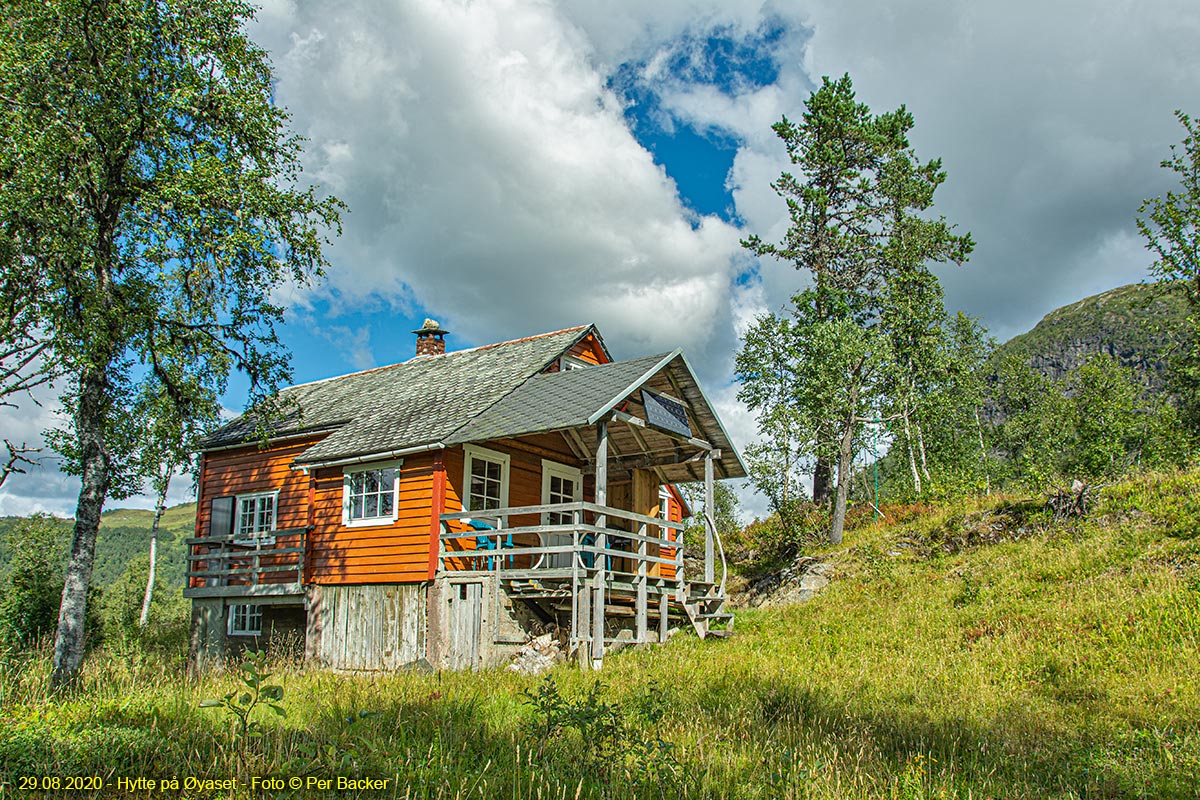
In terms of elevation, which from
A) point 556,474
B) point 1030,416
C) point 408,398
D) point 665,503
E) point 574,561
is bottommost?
point 574,561

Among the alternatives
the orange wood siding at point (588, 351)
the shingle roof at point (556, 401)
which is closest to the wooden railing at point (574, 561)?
the shingle roof at point (556, 401)

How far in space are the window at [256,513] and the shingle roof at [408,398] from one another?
5.39 ft

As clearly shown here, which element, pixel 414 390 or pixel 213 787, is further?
pixel 414 390

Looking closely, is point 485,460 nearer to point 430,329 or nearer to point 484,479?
point 484,479

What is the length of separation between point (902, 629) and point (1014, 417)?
3495 centimetres

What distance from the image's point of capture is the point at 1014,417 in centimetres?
4484

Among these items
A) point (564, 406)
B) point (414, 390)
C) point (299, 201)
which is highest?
point (299, 201)

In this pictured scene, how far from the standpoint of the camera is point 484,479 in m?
17.8

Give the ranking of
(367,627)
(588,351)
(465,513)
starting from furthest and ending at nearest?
(588,351)
(367,627)
(465,513)

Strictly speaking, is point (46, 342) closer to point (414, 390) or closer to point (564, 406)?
point (414, 390)

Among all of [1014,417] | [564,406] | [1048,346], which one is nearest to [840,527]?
[564,406]

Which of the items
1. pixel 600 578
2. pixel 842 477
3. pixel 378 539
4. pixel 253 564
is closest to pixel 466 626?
A: pixel 600 578

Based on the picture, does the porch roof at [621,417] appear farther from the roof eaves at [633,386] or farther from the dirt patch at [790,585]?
the dirt patch at [790,585]

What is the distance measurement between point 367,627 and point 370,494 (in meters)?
2.91
